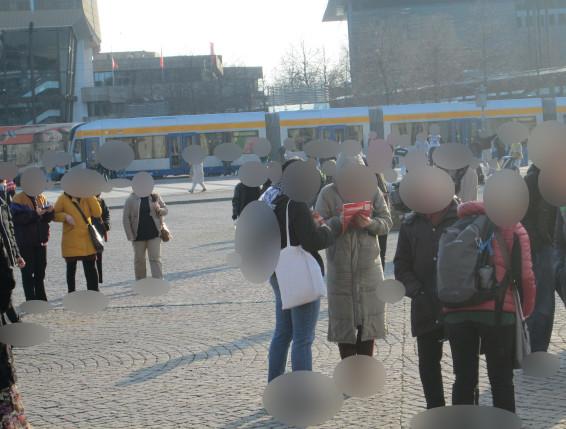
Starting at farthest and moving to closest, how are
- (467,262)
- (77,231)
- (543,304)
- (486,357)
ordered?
(77,231)
(543,304)
(486,357)
(467,262)

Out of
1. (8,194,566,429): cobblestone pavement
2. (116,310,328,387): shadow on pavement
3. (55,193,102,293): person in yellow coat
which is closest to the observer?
(8,194,566,429): cobblestone pavement

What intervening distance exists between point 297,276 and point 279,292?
16.7 inches

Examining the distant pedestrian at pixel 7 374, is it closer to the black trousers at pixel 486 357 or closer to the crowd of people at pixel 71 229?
the black trousers at pixel 486 357

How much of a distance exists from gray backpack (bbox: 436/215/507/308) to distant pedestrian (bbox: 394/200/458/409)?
1.96ft

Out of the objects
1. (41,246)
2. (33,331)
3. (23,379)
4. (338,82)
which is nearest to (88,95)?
(338,82)

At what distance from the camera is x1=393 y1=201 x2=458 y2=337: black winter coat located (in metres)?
5.06

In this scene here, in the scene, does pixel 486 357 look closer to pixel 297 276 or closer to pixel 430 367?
pixel 430 367

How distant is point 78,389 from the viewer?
6.73 m

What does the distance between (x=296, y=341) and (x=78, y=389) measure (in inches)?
71.6

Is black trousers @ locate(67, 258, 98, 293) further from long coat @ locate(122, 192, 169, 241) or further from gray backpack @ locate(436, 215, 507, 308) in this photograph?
gray backpack @ locate(436, 215, 507, 308)

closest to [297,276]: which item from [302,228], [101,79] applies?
[302,228]

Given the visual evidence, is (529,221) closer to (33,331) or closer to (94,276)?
(33,331)

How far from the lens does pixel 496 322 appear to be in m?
4.52

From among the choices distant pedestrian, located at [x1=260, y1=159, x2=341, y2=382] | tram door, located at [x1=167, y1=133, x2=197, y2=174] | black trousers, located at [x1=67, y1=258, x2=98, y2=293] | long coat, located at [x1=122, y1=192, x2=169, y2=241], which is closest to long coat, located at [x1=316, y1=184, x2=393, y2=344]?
distant pedestrian, located at [x1=260, y1=159, x2=341, y2=382]
